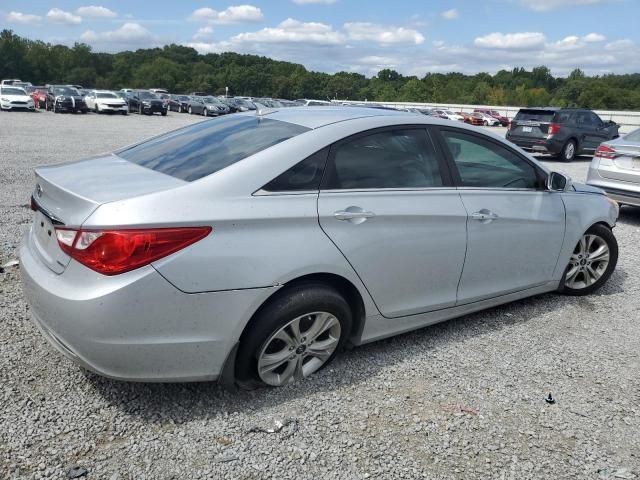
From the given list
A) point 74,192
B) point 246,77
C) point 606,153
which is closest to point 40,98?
point 606,153

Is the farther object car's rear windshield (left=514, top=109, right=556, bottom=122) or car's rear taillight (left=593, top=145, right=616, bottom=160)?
car's rear windshield (left=514, top=109, right=556, bottom=122)

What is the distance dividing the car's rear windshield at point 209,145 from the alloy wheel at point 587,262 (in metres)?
2.86

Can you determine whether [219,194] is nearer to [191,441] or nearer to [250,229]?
[250,229]

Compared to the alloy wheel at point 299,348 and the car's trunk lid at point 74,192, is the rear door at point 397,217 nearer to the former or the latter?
the alloy wheel at point 299,348

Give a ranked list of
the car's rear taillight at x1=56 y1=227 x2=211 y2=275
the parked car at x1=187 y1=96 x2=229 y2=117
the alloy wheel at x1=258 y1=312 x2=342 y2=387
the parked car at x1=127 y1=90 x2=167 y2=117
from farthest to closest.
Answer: the parked car at x1=187 y1=96 x2=229 y2=117, the parked car at x1=127 y1=90 x2=167 y2=117, the alloy wheel at x1=258 y1=312 x2=342 y2=387, the car's rear taillight at x1=56 y1=227 x2=211 y2=275

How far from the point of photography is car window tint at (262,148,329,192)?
2838 mm

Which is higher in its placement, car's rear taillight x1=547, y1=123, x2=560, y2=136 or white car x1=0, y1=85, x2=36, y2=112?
car's rear taillight x1=547, y1=123, x2=560, y2=136

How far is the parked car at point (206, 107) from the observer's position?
4166cm

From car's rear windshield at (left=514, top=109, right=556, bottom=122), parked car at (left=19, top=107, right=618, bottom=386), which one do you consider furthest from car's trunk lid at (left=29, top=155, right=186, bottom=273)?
car's rear windshield at (left=514, top=109, right=556, bottom=122)

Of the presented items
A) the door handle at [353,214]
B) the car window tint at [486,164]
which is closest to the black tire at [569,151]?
the car window tint at [486,164]

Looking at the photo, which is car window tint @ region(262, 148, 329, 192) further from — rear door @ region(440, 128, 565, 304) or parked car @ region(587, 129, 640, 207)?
parked car @ region(587, 129, 640, 207)

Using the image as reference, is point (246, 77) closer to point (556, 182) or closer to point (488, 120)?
point (488, 120)

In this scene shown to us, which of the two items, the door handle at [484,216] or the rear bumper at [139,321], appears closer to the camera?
the rear bumper at [139,321]

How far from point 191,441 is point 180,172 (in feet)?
4.58
